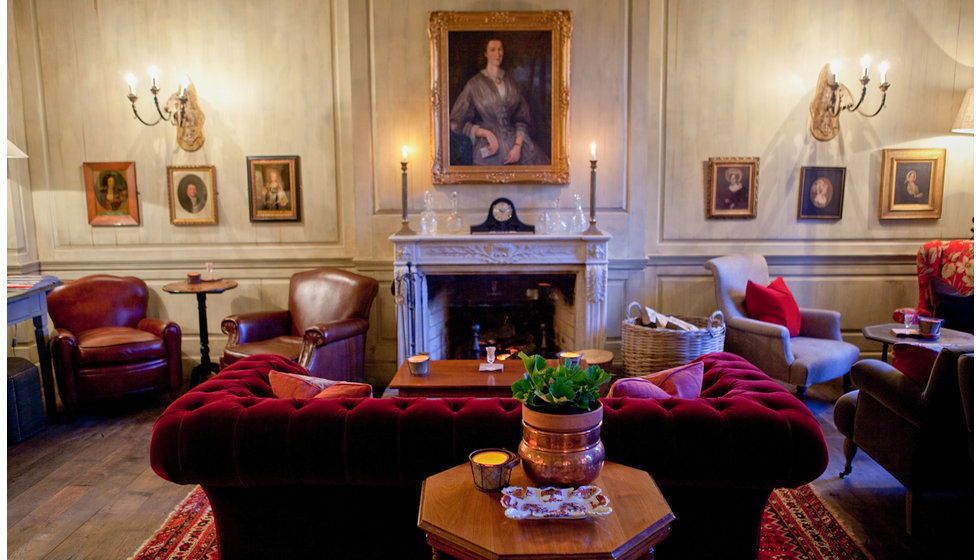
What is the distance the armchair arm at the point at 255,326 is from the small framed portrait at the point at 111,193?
1.20 m

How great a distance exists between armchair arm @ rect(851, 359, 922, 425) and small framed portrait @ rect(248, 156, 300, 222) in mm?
3364

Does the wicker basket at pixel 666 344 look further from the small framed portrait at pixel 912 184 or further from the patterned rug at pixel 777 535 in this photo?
the small framed portrait at pixel 912 184

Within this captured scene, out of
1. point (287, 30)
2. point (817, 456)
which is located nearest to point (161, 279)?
point (287, 30)

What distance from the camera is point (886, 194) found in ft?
13.1

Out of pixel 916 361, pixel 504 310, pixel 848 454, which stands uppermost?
pixel 916 361

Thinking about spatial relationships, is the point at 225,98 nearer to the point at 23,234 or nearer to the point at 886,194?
the point at 23,234

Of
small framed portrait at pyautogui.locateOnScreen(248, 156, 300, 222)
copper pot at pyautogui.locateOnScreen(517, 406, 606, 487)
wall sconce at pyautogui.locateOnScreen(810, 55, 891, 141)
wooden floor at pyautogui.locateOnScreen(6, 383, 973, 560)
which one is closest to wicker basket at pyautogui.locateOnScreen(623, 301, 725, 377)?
wooden floor at pyautogui.locateOnScreen(6, 383, 973, 560)

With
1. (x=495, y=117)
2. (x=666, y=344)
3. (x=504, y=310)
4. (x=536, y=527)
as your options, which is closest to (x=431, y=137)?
(x=495, y=117)

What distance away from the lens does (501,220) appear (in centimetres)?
378

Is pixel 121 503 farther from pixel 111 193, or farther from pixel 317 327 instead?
pixel 111 193

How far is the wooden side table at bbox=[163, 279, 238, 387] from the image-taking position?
11.7 feet

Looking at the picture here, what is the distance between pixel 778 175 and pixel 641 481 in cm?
328

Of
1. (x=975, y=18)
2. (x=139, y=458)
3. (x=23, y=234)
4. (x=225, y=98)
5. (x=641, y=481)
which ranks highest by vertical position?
(x=975, y=18)

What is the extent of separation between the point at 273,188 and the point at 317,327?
1286 millimetres
